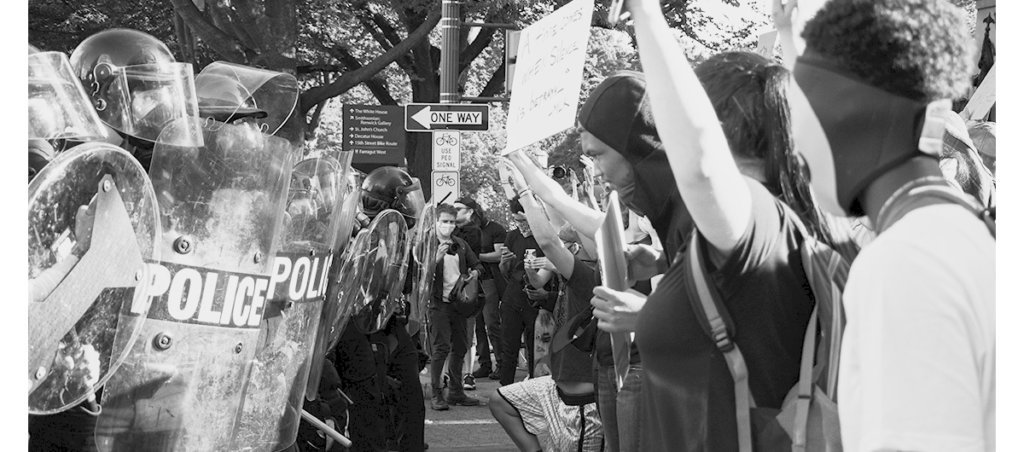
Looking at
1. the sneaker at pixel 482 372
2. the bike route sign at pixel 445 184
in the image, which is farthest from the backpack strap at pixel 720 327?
the bike route sign at pixel 445 184

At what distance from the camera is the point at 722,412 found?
2105 mm

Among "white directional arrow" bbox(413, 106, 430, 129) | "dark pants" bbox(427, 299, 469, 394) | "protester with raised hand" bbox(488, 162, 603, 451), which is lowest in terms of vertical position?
"dark pants" bbox(427, 299, 469, 394)

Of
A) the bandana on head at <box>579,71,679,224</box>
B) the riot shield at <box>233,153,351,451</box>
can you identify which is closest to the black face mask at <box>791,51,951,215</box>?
the bandana on head at <box>579,71,679,224</box>

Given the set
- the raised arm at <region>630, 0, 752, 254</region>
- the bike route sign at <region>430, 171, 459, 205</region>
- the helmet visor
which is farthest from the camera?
the bike route sign at <region>430, 171, 459, 205</region>

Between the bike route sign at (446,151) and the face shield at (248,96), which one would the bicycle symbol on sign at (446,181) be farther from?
the face shield at (248,96)

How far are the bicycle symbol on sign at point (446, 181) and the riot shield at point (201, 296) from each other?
9.74m

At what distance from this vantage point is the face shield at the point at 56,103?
3.16 metres

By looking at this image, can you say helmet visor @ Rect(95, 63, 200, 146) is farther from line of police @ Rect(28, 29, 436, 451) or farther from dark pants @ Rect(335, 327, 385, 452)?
dark pants @ Rect(335, 327, 385, 452)

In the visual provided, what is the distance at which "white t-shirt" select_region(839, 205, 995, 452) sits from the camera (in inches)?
51.9

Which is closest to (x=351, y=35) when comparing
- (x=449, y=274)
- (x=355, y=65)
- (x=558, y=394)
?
(x=355, y=65)

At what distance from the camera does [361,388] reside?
6.86m

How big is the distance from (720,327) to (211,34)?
57.4 ft

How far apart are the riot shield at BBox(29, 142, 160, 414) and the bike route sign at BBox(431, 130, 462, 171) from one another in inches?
410

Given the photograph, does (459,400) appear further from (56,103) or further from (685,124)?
(685,124)
